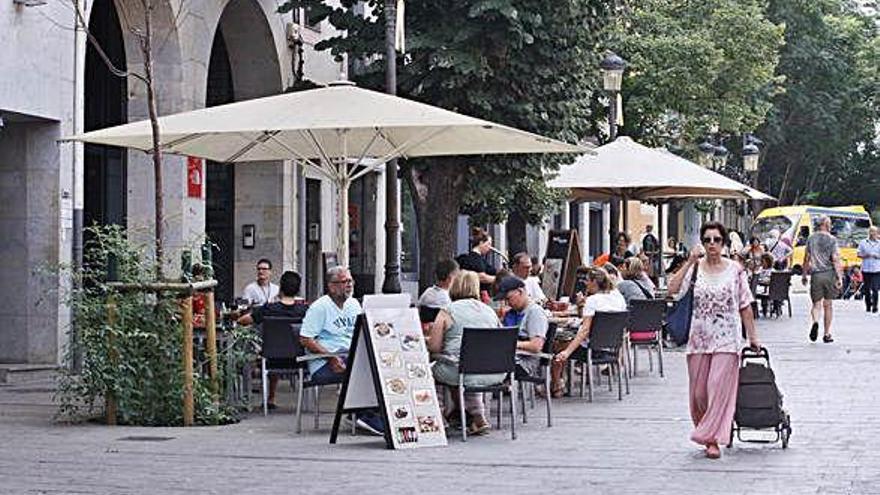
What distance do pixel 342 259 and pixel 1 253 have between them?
5.41m

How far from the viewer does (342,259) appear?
16.4 m

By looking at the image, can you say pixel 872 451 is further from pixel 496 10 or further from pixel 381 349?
pixel 496 10

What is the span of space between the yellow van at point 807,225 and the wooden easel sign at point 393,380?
153 feet

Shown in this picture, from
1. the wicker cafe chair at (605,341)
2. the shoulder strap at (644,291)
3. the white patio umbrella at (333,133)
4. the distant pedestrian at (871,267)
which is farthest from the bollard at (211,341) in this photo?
the distant pedestrian at (871,267)

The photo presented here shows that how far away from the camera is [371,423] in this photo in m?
13.8

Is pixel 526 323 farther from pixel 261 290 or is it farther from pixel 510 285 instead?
pixel 261 290

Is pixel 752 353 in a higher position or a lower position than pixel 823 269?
lower

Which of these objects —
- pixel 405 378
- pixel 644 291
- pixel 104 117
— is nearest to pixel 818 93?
pixel 104 117

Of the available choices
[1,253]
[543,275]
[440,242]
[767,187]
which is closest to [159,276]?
[1,253]

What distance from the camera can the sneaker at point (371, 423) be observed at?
1375 cm

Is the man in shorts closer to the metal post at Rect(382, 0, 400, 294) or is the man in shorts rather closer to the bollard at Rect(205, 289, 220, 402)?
the metal post at Rect(382, 0, 400, 294)

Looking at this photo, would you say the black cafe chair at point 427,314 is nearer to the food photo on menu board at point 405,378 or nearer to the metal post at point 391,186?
the food photo on menu board at point 405,378

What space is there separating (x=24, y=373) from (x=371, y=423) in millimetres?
6667

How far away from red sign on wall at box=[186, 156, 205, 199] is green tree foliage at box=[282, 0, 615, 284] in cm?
248
